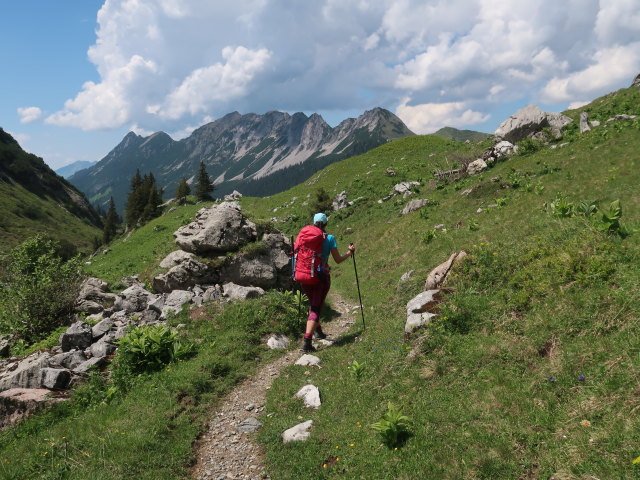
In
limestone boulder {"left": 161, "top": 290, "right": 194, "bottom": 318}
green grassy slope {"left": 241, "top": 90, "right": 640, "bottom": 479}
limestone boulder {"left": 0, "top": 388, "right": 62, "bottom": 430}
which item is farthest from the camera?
limestone boulder {"left": 161, "top": 290, "right": 194, "bottom": 318}

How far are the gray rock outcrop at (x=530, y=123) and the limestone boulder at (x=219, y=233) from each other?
92.6ft

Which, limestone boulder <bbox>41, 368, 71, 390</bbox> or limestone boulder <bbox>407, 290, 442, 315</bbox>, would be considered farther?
limestone boulder <bbox>41, 368, 71, 390</bbox>

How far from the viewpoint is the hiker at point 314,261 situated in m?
11.3

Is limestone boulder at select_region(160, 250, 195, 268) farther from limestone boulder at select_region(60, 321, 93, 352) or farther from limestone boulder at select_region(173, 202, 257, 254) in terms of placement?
limestone boulder at select_region(60, 321, 93, 352)

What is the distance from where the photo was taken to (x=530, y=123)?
32.7 meters

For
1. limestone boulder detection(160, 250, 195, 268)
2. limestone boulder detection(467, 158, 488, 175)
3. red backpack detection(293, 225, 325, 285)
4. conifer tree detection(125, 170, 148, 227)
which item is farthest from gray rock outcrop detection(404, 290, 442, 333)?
conifer tree detection(125, 170, 148, 227)

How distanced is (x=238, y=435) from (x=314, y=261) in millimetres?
5314

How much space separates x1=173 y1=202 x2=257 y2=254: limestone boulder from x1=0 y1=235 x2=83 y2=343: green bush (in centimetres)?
542

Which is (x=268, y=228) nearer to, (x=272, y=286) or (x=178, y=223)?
(x=272, y=286)

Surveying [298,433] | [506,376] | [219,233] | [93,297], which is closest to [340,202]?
[219,233]

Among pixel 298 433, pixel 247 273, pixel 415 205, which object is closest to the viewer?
pixel 298 433

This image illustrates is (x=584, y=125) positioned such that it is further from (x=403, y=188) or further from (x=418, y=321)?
(x=418, y=321)

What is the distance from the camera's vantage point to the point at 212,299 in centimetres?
1537

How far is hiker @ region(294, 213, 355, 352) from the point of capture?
37.1 ft
